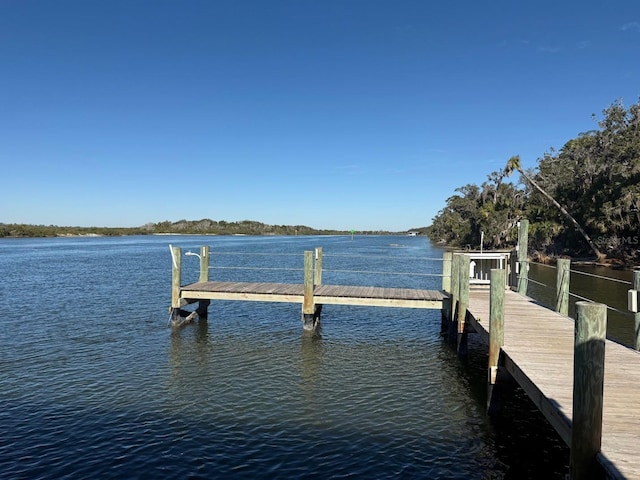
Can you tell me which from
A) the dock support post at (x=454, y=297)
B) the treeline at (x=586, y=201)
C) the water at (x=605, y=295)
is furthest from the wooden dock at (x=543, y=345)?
the treeline at (x=586, y=201)

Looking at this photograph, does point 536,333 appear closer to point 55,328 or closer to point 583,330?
point 583,330

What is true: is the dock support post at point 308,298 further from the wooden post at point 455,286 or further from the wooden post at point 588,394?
the wooden post at point 588,394

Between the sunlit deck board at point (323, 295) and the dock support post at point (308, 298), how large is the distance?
18 cm

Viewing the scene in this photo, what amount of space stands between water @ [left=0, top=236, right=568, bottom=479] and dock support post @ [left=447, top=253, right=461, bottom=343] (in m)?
0.47

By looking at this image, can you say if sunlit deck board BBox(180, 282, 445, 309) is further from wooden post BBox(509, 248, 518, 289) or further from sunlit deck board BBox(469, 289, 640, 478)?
→ sunlit deck board BBox(469, 289, 640, 478)

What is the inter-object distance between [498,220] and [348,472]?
173 feet

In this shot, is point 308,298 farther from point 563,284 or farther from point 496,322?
point 496,322

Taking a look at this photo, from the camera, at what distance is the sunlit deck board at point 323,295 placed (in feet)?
41.6

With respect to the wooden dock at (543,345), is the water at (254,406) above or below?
below

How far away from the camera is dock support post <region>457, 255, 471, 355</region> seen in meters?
10.8

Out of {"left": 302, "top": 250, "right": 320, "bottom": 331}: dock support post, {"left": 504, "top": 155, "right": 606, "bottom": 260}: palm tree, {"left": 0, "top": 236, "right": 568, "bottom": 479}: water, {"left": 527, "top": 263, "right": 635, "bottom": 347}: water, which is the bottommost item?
{"left": 0, "top": 236, "right": 568, "bottom": 479}: water

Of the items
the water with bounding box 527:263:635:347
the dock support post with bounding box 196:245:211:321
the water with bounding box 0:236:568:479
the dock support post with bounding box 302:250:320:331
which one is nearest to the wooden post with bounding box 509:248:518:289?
the water with bounding box 527:263:635:347

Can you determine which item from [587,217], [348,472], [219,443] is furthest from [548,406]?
[587,217]

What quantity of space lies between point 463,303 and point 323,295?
413 cm
